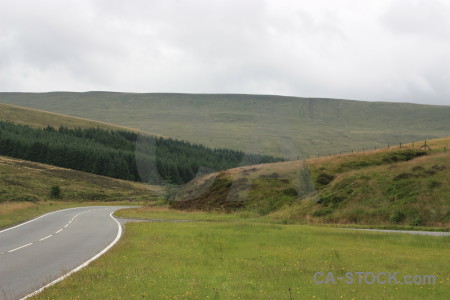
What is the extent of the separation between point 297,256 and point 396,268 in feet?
11.9

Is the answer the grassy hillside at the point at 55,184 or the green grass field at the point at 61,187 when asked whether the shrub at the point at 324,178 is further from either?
the grassy hillside at the point at 55,184

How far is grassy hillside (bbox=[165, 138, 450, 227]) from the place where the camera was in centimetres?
3403

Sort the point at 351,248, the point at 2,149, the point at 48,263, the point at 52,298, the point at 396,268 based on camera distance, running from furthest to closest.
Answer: the point at 2,149
the point at 351,248
the point at 48,263
the point at 396,268
the point at 52,298

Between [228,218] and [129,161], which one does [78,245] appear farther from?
[129,161]

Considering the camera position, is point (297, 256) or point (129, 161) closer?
point (297, 256)

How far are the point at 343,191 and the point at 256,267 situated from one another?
29.7 m

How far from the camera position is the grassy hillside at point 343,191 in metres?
34.0

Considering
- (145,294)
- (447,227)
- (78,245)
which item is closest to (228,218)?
(447,227)

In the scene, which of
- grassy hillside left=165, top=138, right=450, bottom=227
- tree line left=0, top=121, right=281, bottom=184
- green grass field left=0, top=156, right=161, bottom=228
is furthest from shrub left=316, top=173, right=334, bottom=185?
tree line left=0, top=121, right=281, bottom=184

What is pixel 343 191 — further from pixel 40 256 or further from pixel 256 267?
pixel 40 256

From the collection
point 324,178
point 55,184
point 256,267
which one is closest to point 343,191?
point 324,178

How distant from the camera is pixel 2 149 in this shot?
447 ft

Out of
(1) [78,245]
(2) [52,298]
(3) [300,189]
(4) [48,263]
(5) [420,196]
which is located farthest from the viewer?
(3) [300,189]

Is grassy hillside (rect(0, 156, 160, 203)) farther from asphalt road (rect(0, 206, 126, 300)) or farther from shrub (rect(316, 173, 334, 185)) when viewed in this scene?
asphalt road (rect(0, 206, 126, 300))
